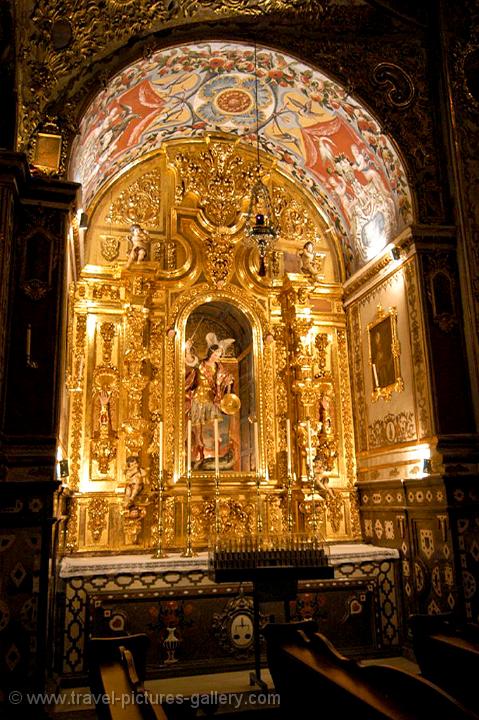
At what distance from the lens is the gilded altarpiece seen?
846 centimetres

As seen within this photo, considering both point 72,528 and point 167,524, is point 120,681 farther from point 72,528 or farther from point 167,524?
point 167,524

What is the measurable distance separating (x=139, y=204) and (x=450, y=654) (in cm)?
759

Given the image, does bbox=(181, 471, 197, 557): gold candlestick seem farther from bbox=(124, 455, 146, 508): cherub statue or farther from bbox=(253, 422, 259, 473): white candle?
bbox=(253, 422, 259, 473): white candle

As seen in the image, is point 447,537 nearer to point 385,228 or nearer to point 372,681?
point 372,681

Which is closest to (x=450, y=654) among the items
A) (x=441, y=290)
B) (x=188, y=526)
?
(x=188, y=526)

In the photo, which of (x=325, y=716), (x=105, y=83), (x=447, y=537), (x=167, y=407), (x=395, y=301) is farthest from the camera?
(x=167, y=407)

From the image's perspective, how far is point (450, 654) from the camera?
14.0 feet

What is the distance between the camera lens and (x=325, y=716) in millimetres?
3598

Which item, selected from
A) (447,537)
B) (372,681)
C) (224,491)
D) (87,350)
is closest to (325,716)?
(372,681)

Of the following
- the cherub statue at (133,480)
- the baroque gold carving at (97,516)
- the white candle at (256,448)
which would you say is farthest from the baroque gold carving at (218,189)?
the baroque gold carving at (97,516)

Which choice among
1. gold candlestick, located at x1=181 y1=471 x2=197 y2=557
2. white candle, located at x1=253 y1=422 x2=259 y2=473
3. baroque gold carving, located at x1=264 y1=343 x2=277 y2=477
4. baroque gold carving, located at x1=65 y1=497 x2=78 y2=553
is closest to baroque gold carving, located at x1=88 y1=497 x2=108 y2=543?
baroque gold carving, located at x1=65 y1=497 x2=78 y2=553

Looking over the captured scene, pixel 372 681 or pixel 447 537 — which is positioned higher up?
pixel 447 537

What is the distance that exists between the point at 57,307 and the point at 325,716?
4.48m

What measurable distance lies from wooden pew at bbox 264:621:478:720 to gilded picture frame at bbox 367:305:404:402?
4.03 metres
